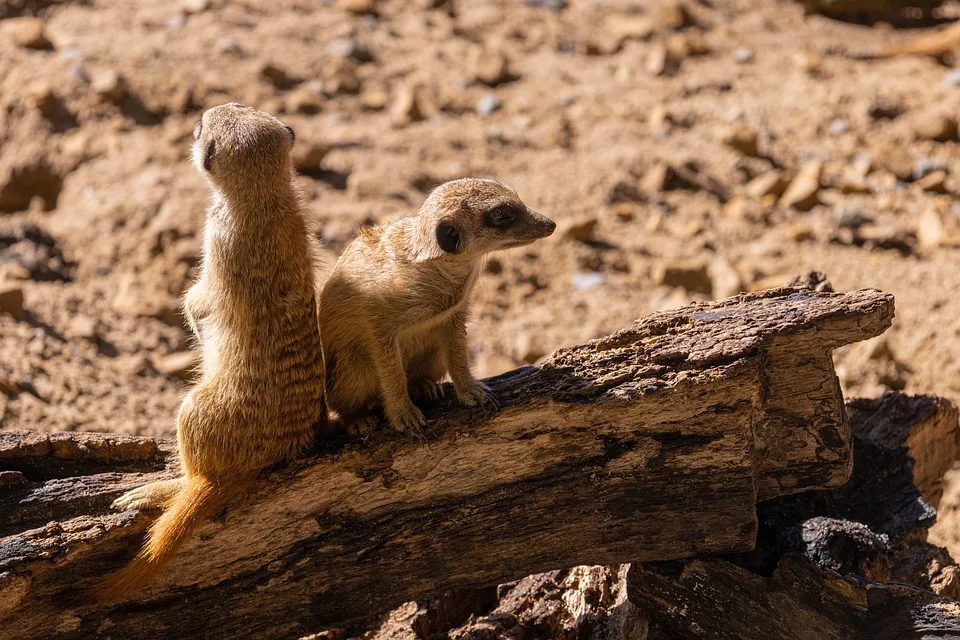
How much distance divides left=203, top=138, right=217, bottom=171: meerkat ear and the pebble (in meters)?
3.24

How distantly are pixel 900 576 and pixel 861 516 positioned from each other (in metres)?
0.25

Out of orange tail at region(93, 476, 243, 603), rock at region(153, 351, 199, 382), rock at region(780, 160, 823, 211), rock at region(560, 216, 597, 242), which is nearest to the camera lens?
orange tail at region(93, 476, 243, 603)

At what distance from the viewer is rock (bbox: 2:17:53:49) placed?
7043mm

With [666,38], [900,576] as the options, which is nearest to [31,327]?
[900,576]

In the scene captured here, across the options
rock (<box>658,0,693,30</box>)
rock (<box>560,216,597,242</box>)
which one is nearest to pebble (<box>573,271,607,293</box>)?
rock (<box>560,216,597,242</box>)

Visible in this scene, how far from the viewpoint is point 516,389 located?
115 inches

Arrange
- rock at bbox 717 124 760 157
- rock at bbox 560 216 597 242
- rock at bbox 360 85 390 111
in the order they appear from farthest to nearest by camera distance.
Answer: rock at bbox 360 85 390 111
rock at bbox 717 124 760 157
rock at bbox 560 216 597 242

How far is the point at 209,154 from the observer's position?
300 cm

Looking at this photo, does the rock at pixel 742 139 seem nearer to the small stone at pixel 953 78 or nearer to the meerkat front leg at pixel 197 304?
the small stone at pixel 953 78

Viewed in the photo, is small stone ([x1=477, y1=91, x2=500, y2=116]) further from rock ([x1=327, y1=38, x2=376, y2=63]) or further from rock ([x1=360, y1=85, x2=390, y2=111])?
rock ([x1=327, y1=38, x2=376, y2=63])

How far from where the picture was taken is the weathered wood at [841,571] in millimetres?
2822

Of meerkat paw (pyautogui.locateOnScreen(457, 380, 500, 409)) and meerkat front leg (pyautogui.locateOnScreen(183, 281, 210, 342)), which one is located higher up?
meerkat front leg (pyautogui.locateOnScreen(183, 281, 210, 342))

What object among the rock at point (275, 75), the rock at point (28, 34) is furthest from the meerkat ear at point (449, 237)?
the rock at point (28, 34)

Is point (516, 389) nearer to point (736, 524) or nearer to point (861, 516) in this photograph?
point (736, 524)
